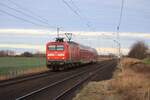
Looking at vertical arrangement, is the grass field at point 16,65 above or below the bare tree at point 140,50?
below

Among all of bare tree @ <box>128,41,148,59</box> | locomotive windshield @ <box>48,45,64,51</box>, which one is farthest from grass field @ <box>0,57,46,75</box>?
bare tree @ <box>128,41,148,59</box>

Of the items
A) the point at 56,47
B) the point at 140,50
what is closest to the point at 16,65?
the point at 56,47

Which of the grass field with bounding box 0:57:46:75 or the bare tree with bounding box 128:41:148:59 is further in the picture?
the bare tree with bounding box 128:41:148:59

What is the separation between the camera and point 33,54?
11775 centimetres

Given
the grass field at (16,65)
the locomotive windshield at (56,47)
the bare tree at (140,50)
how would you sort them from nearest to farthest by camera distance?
the grass field at (16,65)
the locomotive windshield at (56,47)
the bare tree at (140,50)

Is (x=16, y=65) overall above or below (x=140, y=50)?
below

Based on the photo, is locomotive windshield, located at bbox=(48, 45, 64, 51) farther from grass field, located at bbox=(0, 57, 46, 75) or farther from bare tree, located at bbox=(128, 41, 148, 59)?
bare tree, located at bbox=(128, 41, 148, 59)

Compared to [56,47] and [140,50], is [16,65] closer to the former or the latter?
[56,47]

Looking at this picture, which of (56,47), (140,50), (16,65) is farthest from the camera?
(140,50)

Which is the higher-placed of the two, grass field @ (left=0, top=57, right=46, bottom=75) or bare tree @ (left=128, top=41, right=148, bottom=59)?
bare tree @ (left=128, top=41, right=148, bottom=59)

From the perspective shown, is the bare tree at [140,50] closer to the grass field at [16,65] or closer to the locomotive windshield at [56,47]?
the grass field at [16,65]

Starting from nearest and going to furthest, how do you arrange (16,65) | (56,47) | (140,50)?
(56,47), (16,65), (140,50)

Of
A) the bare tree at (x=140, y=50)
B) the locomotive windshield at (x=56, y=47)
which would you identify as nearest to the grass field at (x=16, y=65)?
the locomotive windshield at (x=56, y=47)

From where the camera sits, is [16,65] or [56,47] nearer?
[56,47]
